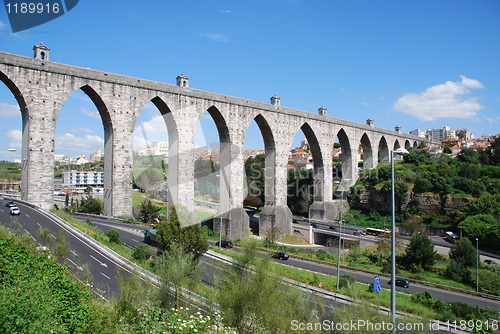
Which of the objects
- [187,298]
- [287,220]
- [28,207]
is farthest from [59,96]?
[287,220]

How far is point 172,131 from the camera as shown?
27469mm

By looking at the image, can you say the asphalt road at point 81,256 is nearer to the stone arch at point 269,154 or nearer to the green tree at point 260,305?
the green tree at point 260,305

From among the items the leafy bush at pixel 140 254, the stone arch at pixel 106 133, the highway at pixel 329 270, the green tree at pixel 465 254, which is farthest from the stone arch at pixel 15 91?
the green tree at pixel 465 254

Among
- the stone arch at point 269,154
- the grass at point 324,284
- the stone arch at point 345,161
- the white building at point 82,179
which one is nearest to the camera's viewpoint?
the grass at point 324,284

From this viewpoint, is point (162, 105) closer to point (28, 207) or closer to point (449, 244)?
point (28, 207)

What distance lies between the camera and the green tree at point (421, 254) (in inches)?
915

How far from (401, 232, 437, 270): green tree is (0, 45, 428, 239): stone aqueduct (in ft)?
40.8

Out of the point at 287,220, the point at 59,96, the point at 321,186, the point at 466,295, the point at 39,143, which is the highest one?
the point at 59,96

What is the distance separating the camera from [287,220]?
112ft

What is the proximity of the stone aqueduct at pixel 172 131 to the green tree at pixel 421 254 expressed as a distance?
1244 centimetres

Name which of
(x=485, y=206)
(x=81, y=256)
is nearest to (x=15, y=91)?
(x=81, y=256)

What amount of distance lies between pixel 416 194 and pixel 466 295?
23.7 meters

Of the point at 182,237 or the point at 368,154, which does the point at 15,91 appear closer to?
the point at 182,237

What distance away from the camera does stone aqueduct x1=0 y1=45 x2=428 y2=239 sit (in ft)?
70.1
